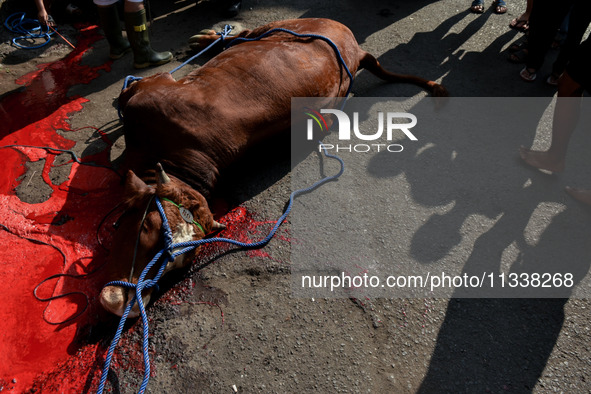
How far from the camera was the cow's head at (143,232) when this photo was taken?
2502mm

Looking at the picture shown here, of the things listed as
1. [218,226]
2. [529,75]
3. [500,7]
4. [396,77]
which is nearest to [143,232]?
[218,226]

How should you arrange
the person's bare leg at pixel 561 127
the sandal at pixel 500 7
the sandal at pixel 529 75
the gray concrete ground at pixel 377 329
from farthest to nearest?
the sandal at pixel 500 7 → the sandal at pixel 529 75 → the person's bare leg at pixel 561 127 → the gray concrete ground at pixel 377 329

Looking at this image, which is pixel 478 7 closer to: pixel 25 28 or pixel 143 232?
pixel 143 232

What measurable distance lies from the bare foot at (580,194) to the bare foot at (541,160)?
0.20m

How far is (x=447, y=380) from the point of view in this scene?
2451mm

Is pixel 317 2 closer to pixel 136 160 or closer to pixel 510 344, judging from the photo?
pixel 136 160

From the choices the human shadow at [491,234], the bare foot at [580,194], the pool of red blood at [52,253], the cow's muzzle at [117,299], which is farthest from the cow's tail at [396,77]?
the cow's muzzle at [117,299]

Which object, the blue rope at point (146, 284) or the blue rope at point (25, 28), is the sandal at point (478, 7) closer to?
the blue rope at point (146, 284)

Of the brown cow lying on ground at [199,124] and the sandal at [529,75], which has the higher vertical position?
the brown cow lying on ground at [199,124]

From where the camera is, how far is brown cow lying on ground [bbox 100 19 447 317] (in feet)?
8.55

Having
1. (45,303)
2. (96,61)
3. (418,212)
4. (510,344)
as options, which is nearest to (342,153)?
(418,212)

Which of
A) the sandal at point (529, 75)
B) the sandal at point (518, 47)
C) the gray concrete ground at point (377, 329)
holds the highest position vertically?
the sandal at point (518, 47)

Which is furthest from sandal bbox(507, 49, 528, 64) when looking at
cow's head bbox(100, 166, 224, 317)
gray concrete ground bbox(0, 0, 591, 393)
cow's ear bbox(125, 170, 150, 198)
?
cow's ear bbox(125, 170, 150, 198)

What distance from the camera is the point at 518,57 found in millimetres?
4875
